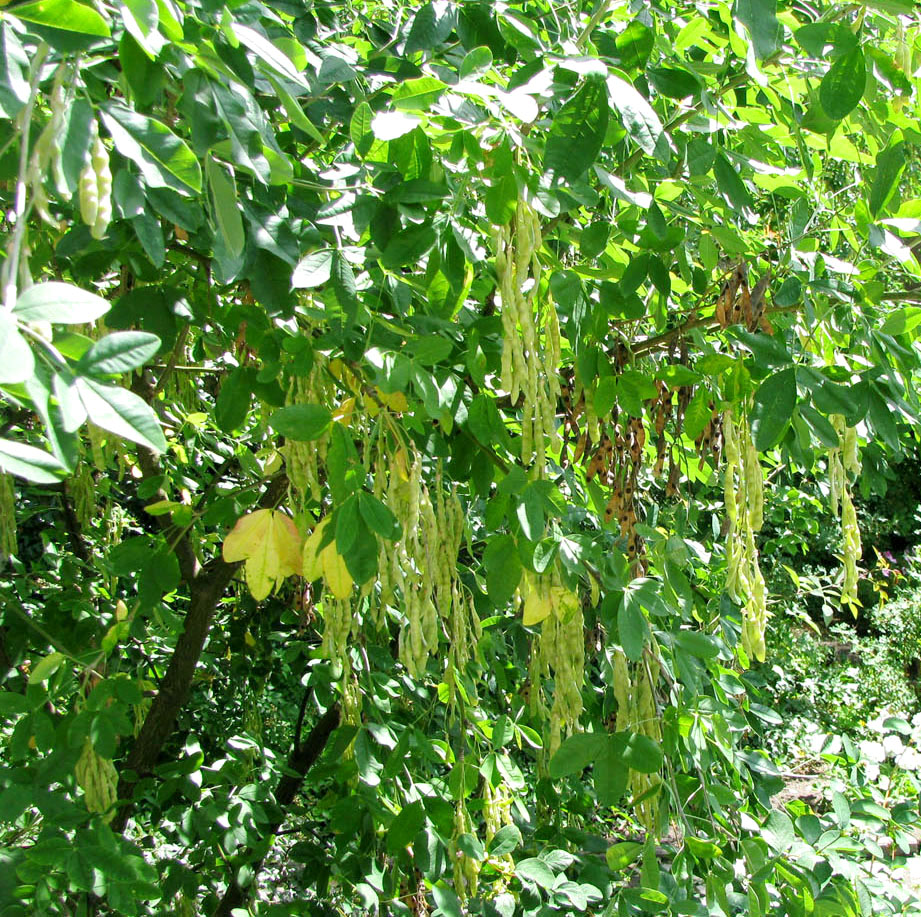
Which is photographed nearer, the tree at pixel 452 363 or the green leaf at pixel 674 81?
the tree at pixel 452 363

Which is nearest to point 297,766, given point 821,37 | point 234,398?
point 234,398

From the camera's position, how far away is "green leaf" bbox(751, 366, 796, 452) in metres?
1.21

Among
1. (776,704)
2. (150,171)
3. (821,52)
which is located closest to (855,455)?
(821,52)

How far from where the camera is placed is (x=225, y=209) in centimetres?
81

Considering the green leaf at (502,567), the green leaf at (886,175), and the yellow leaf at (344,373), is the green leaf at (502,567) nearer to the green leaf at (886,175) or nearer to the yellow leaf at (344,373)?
the yellow leaf at (344,373)

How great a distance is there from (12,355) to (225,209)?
362 millimetres

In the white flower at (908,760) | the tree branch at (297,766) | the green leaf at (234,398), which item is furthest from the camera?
the tree branch at (297,766)

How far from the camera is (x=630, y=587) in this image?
3.97 feet

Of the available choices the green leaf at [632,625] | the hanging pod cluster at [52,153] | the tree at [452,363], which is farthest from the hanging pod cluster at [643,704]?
the hanging pod cluster at [52,153]

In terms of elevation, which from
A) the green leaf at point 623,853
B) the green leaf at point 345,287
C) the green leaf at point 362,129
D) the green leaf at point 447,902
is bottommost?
the green leaf at point 447,902

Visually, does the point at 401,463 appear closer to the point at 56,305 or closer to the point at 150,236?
the point at 150,236

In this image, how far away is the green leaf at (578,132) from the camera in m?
0.89

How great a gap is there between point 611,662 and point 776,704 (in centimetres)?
355

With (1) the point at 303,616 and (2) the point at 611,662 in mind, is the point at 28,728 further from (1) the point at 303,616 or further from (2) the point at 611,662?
(2) the point at 611,662
